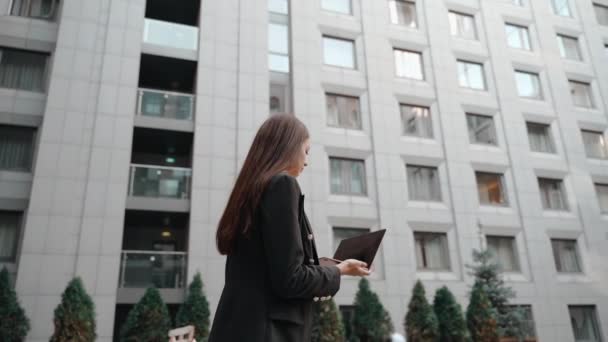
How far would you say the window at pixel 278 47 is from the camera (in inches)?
769

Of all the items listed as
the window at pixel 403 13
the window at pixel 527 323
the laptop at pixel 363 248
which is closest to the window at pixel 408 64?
the window at pixel 403 13

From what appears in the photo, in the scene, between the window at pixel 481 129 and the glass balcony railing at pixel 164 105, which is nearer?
the glass balcony railing at pixel 164 105

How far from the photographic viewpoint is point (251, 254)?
2.03 meters

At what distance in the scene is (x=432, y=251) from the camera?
63.1 feet

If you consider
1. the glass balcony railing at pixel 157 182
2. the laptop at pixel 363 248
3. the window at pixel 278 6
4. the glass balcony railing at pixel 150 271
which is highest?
the window at pixel 278 6

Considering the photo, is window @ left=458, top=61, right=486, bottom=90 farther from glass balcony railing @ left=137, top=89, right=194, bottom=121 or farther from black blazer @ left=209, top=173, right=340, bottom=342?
black blazer @ left=209, top=173, right=340, bottom=342

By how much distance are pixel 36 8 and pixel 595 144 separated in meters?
27.2

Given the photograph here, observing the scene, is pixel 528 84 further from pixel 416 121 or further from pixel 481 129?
pixel 416 121

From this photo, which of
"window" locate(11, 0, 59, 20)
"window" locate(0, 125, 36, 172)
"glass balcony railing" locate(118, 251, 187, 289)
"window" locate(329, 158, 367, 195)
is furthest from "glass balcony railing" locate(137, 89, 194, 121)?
"window" locate(329, 158, 367, 195)

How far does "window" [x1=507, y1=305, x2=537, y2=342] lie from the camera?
18.0 m

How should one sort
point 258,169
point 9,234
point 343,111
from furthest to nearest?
point 343,111 < point 9,234 < point 258,169

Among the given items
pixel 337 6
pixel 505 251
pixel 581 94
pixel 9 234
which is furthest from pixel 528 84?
pixel 9 234

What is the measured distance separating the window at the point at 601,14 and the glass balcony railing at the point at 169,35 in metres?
24.3

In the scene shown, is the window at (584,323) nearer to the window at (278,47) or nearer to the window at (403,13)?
the window at (403,13)
